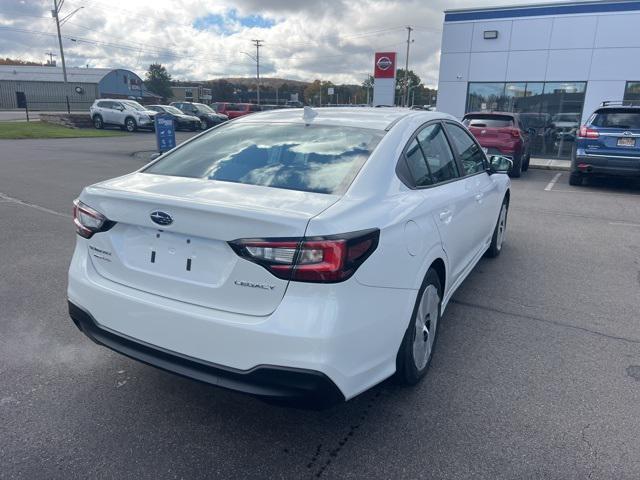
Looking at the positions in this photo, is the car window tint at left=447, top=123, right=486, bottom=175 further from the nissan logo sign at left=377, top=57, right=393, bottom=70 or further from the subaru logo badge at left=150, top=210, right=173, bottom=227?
the nissan logo sign at left=377, top=57, right=393, bottom=70

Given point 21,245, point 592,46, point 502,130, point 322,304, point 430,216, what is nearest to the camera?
point 322,304

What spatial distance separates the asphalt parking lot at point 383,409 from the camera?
2.37 metres

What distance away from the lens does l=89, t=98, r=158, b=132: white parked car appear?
27.2 metres

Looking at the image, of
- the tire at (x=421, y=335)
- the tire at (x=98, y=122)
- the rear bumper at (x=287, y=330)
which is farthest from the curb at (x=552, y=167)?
the tire at (x=98, y=122)

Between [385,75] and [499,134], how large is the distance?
10477mm

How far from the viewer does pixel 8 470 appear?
2275 millimetres

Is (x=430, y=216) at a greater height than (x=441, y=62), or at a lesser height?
lesser

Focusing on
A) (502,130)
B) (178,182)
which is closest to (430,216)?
(178,182)

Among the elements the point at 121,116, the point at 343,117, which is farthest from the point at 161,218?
the point at 121,116

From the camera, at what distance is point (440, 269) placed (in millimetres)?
3156

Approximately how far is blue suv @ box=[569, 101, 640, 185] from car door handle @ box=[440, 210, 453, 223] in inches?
338

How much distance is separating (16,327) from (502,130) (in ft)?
37.3

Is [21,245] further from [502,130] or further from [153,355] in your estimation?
[502,130]

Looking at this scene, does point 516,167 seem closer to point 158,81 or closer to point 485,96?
point 485,96
